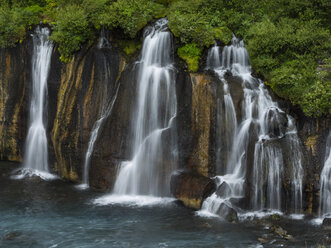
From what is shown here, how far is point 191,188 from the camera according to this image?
15.4 m

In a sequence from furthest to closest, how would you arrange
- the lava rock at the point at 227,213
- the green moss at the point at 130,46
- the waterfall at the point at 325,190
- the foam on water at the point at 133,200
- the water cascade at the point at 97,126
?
the green moss at the point at 130,46
the water cascade at the point at 97,126
the foam on water at the point at 133,200
the waterfall at the point at 325,190
the lava rock at the point at 227,213

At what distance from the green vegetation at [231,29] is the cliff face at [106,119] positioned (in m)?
0.83

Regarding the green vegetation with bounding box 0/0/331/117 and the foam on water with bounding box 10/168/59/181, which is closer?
the green vegetation with bounding box 0/0/331/117

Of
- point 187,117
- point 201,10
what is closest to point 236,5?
point 201,10

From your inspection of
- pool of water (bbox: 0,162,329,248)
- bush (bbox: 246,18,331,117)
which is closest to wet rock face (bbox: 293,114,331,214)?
bush (bbox: 246,18,331,117)

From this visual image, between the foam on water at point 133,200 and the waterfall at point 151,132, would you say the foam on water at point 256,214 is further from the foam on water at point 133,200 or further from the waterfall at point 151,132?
the waterfall at point 151,132

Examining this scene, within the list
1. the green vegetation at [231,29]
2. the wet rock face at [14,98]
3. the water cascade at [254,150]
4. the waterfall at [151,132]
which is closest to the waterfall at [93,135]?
the waterfall at [151,132]

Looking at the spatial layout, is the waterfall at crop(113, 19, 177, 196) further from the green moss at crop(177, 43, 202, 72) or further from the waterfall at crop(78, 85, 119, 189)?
the waterfall at crop(78, 85, 119, 189)

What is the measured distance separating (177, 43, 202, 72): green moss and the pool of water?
20.4 feet

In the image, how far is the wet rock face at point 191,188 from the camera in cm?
1504

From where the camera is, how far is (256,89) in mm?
16078

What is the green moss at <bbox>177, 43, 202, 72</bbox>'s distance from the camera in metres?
16.8

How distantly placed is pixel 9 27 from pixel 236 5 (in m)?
12.7

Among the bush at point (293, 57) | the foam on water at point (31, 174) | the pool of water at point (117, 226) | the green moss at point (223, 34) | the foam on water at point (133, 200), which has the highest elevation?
the green moss at point (223, 34)
